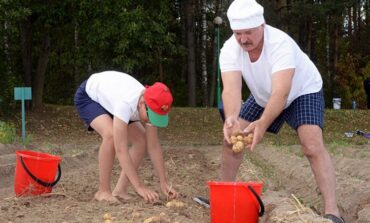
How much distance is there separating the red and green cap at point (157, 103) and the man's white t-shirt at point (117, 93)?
18 cm

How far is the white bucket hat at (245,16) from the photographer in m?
4.20

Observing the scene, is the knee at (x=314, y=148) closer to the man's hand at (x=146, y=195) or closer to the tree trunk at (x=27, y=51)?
the man's hand at (x=146, y=195)

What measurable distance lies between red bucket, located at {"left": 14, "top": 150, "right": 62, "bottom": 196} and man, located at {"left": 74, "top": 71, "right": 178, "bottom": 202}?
542mm

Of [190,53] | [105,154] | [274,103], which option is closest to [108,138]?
[105,154]

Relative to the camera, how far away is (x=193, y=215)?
4855 millimetres

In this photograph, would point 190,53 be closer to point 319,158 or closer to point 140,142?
point 140,142

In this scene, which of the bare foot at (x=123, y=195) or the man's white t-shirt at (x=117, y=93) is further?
the bare foot at (x=123, y=195)

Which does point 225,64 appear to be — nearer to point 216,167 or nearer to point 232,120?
point 232,120

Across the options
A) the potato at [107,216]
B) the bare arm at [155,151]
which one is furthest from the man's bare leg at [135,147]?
the potato at [107,216]

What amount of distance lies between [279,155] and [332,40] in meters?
22.8

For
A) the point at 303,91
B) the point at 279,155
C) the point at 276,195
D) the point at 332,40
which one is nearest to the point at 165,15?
the point at 279,155

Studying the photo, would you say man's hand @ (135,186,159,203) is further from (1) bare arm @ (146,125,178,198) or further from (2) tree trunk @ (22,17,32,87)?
(2) tree trunk @ (22,17,32,87)

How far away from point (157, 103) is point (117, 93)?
506 millimetres

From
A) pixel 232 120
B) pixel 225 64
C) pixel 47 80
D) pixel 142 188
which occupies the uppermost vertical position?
pixel 225 64
